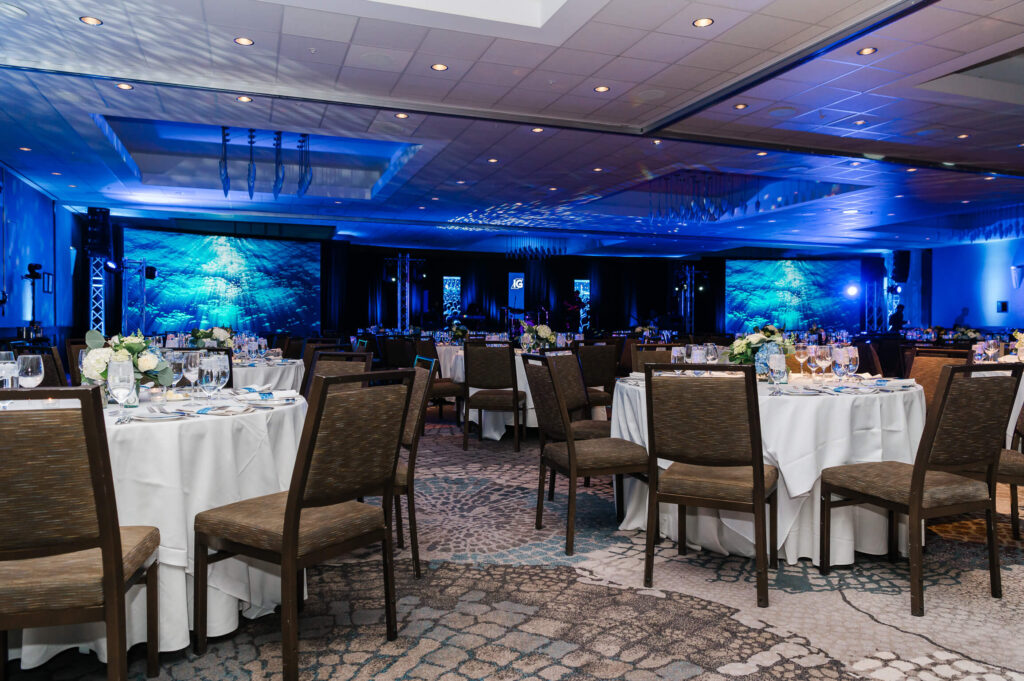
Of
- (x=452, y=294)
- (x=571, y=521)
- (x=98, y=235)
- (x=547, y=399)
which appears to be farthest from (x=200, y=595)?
(x=452, y=294)

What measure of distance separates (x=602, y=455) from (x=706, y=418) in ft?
2.54

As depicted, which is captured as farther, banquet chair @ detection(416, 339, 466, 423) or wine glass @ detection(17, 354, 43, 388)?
banquet chair @ detection(416, 339, 466, 423)

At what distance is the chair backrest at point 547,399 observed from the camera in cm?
357

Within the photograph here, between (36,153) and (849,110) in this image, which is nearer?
(849,110)

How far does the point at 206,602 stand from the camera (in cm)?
245

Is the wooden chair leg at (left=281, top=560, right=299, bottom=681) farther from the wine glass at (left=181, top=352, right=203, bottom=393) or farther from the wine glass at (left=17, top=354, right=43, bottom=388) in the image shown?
the wine glass at (left=17, top=354, right=43, bottom=388)

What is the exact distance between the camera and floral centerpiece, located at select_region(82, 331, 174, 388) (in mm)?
2939

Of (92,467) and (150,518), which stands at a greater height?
(92,467)

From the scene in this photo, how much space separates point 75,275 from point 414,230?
276 inches

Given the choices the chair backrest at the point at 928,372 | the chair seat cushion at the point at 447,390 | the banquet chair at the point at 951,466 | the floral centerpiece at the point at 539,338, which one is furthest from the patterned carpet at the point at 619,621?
the floral centerpiece at the point at 539,338

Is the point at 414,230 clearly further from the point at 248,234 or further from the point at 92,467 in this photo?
the point at 92,467

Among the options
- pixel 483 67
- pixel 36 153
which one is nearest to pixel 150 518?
pixel 483 67

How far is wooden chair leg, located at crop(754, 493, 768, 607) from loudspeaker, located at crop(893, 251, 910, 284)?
19796mm

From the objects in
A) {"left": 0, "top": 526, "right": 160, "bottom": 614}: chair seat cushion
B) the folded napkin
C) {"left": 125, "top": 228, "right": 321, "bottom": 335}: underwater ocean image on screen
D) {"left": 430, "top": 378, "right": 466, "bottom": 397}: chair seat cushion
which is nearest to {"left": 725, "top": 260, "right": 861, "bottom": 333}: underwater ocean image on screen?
{"left": 125, "top": 228, "right": 321, "bottom": 335}: underwater ocean image on screen
